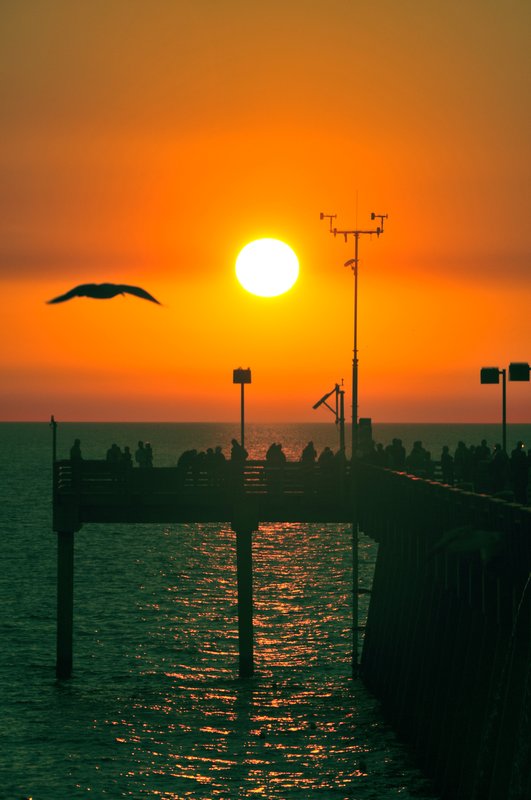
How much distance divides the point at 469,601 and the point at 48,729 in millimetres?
12622

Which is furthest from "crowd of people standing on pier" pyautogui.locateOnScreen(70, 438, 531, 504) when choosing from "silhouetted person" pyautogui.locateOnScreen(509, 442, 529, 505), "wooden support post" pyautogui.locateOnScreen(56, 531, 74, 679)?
"silhouetted person" pyautogui.locateOnScreen(509, 442, 529, 505)

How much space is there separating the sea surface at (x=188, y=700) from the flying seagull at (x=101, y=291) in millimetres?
12061

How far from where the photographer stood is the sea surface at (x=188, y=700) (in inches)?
1204

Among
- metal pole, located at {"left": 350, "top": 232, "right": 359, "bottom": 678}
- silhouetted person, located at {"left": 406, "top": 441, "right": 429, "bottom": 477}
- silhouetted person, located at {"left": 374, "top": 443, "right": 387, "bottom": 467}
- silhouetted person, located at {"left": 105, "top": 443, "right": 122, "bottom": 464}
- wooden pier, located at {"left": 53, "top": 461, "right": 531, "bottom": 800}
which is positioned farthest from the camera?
silhouetted person, located at {"left": 374, "top": 443, "right": 387, "bottom": 467}

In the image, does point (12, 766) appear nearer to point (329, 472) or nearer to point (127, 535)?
point (329, 472)

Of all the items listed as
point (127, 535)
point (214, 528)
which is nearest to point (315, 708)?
point (127, 535)

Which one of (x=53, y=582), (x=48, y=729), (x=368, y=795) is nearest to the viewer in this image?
(x=368, y=795)

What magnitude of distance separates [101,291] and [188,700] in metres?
19.3

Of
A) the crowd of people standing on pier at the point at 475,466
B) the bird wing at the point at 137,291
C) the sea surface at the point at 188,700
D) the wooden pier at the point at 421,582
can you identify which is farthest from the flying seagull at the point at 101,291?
the sea surface at the point at 188,700

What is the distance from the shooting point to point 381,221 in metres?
41.7

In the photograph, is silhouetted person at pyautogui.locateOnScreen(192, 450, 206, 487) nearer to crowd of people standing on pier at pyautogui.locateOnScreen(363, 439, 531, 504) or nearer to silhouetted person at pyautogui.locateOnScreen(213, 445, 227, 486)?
silhouetted person at pyautogui.locateOnScreen(213, 445, 227, 486)

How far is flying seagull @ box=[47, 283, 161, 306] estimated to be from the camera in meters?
20.4

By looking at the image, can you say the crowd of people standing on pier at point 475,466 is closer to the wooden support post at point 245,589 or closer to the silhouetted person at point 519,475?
the silhouetted person at point 519,475

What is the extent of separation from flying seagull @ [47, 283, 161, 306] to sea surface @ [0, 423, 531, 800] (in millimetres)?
12061
